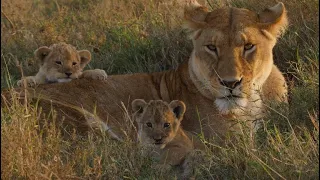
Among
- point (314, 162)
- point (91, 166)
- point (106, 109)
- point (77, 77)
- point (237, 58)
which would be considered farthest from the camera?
point (77, 77)

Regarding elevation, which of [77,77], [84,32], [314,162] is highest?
[314,162]

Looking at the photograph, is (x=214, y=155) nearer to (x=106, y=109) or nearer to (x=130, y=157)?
(x=130, y=157)

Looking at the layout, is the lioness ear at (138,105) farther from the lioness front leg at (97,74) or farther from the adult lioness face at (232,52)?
the lioness front leg at (97,74)

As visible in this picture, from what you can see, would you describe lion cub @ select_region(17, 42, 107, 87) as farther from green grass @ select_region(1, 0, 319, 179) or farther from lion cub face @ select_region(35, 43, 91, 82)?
green grass @ select_region(1, 0, 319, 179)

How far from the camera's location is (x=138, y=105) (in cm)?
555

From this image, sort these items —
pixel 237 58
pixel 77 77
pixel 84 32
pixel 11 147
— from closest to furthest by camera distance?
1. pixel 11 147
2. pixel 237 58
3. pixel 77 77
4. pixel 84 32

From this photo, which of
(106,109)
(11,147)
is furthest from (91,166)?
(106,109)

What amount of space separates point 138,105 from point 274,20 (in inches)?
49.6

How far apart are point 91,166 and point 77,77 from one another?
1.65m

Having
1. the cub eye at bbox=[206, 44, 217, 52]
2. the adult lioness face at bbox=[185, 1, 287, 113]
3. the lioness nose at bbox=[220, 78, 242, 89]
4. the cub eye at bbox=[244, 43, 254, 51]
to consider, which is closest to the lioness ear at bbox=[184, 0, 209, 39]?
the adult lioness face at bbox=[185, 1, 287, 113]

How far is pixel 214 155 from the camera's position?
500 centimetres

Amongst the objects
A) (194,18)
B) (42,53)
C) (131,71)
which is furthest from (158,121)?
(131,71)

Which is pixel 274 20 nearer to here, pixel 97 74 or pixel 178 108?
pixel 178 108

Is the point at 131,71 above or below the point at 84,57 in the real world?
below
